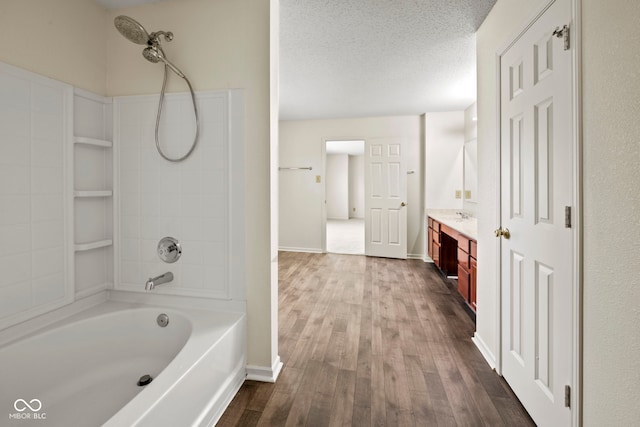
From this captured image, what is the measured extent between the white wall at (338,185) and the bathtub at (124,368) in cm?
861

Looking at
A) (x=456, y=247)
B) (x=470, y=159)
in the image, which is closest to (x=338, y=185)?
(x=470, y=159)

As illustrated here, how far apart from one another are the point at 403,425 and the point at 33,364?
1811 mm

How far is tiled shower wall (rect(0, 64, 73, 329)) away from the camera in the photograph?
1.41 m

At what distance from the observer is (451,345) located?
2164 mm

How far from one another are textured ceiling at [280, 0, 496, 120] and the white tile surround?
1.10 meters

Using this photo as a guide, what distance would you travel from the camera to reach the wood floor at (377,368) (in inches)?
58.4

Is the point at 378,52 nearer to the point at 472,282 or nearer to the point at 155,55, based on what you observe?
the point at 155,55

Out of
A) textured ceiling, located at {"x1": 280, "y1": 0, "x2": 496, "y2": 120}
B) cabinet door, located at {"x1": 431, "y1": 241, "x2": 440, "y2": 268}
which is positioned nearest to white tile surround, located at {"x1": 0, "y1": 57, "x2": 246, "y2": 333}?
textured ceiling, located at {"x1": 280, "y1": 0, "x2": 496, "y2": 120}

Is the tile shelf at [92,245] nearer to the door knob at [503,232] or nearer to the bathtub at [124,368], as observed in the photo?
the bathtub at [124,368]

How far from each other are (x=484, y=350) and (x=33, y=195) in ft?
9.48

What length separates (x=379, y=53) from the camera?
2.73 metres

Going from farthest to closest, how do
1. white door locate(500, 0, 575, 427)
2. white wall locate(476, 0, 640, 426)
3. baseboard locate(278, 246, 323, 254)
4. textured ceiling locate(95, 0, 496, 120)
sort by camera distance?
baseboard locate(278, 246, 323, 254)
textured ceiling locate(95, 0, 496, 120)
white door locate(500, 0, 575, 427)
white wall locate(476, 0, 640, 426)

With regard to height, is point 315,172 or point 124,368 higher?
point 315,172
